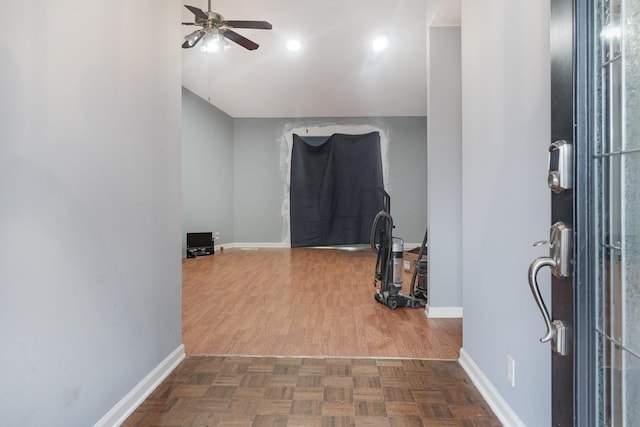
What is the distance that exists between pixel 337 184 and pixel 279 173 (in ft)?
3.97

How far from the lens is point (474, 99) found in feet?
6.25

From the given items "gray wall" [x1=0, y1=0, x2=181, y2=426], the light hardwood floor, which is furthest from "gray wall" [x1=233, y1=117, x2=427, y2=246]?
"gray wall" [x1=0, y1=0, x2=181, y2=426]

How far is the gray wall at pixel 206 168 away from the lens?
595 centimetres

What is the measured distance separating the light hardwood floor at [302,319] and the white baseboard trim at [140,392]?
20 cm

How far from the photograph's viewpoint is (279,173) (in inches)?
296

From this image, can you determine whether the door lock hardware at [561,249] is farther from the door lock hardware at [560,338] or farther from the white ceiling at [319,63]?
the white ceiling at [319,63]

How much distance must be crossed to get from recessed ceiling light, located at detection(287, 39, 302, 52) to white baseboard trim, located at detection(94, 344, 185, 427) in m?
3.55

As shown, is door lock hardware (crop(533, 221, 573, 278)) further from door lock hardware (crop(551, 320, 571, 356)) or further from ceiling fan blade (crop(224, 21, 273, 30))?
ceiling fan blade (crop(224, 21, 273, 30))

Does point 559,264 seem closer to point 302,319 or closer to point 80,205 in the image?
point 80,205

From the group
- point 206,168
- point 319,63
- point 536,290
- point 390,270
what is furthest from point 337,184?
point 536,290

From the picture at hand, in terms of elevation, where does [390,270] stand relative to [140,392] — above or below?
above

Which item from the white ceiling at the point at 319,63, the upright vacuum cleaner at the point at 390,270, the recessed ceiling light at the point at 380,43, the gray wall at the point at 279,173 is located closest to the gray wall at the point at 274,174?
the gray wall at the point at 279,173

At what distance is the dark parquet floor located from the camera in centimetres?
161

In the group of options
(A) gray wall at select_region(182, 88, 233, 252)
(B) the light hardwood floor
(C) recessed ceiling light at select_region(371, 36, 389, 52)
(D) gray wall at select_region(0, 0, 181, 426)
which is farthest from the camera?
(A) gray wall at select_region(182, 88, 233, 252)
